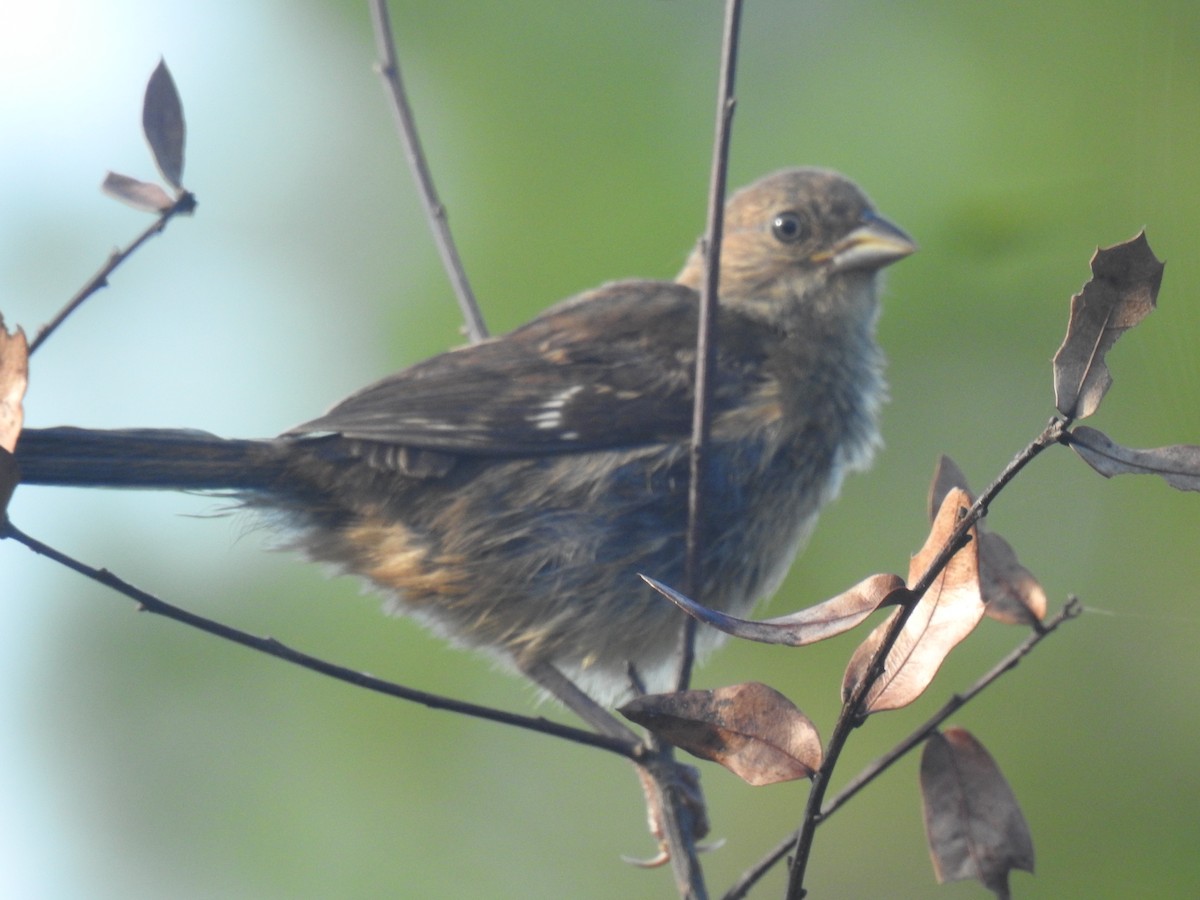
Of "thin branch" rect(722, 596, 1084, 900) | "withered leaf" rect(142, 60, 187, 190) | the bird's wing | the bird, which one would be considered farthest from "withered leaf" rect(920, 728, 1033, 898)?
"withered leaf" rect(142, 60, 187, 190)

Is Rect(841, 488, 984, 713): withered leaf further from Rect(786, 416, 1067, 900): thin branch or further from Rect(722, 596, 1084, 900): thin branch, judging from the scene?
Rect(722, 596, 1084, 900): thin branch

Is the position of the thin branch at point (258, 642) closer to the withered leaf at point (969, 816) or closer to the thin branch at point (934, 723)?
the thin branch at point (934, 723)

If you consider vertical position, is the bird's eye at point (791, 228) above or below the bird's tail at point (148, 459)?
above

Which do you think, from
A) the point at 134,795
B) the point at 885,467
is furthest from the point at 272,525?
the point at 134,795

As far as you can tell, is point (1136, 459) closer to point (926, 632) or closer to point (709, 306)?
point (926, 632)

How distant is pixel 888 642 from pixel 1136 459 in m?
0.31

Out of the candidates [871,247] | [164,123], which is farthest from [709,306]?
[871,247]

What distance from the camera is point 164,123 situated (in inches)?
79.0

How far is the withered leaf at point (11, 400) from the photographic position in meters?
1.49

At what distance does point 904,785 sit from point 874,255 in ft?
8.07

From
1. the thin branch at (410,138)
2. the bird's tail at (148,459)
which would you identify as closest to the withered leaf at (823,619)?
the bird's tail at (148,459)

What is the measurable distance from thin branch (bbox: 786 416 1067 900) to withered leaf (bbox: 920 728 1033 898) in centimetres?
38

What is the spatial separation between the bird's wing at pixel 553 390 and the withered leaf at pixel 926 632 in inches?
61.4

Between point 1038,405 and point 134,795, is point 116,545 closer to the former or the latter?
point 134,795
